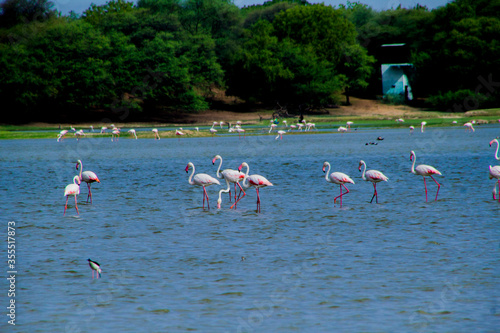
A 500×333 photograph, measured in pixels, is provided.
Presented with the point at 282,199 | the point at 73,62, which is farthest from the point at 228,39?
the point at 282,199

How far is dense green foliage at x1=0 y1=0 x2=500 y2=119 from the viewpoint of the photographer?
7194cm

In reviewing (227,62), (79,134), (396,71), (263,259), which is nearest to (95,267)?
(263,259)

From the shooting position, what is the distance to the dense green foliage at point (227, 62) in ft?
236

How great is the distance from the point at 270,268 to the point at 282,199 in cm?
833

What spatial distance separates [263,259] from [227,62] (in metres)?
76.5

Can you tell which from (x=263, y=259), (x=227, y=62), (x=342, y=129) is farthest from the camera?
(x=227, y=62)

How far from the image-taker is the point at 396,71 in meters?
88.5

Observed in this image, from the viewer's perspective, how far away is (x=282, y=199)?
18.2 m

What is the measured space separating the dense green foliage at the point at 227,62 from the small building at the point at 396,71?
157 cm

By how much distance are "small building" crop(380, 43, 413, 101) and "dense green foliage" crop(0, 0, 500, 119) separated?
1569 millimetres

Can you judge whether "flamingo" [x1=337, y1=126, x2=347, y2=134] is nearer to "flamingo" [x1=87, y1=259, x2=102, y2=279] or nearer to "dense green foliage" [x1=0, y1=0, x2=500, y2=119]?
"dense green foliage" [x1=0, y1=0, x2=500, y2=119]

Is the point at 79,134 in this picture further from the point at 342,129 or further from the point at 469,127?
the point at 469,127

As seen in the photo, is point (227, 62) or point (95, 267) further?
point (227, 62)

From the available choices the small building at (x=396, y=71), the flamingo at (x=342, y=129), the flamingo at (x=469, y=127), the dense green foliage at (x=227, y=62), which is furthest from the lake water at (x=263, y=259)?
the small building at (x=396, y=71)
